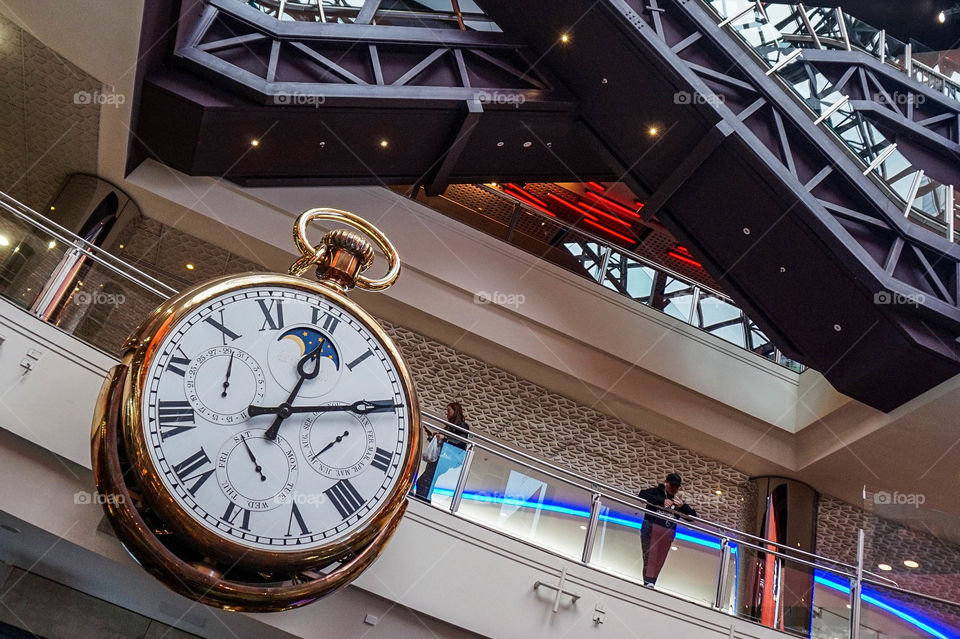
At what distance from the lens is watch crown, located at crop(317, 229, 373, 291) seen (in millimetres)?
3084

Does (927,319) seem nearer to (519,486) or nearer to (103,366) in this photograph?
(519,486)

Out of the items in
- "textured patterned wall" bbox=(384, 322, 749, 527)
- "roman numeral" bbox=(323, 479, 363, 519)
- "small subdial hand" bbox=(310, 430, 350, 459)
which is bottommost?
"roman numeral" bbox=(323, 479, 363, 519)

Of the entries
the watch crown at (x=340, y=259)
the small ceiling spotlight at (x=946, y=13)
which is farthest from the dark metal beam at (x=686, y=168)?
the watch crown at (x=340, y=259)

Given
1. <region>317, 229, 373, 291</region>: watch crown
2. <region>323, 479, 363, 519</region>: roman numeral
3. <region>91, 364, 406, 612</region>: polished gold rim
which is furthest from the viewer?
<region>317, 229, 373, 291</region>: watch crown

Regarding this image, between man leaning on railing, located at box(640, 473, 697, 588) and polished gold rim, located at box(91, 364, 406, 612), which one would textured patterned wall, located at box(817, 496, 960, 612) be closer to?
man leaning on railing, located at box(640, 473, 697, 588)

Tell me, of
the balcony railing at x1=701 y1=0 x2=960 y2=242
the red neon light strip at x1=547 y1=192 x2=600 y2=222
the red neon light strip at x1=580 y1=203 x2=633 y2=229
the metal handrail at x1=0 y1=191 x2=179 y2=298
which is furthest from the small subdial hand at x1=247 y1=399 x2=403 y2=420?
the red neon light strip at x1=580 y1=203 x2=633 y2=229

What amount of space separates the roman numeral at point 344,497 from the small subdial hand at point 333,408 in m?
0.25

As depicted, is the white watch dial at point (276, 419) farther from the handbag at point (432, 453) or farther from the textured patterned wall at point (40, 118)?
the textured patterned wall at point (40, 118)

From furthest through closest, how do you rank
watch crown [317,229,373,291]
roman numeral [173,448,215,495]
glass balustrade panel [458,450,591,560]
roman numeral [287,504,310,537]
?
glass balustrade panel [458,450,591,560] < watch crown [317,229,373,291] < roman numeral [287,504,310,537] < roman numeral [173,448,215,495]

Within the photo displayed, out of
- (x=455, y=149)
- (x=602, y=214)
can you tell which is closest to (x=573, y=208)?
(x=602, y=214)

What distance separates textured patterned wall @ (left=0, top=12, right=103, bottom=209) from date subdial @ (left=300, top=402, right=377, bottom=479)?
624 centimetres

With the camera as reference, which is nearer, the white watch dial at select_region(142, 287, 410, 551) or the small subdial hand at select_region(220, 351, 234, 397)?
the white watch dial at select_region(142, 287, 410, 551)

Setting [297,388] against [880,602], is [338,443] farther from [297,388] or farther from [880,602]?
[880,602]

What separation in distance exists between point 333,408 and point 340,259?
601 millimetres
